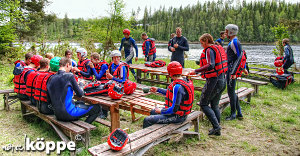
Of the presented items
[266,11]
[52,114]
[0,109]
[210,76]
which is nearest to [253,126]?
[210,76]

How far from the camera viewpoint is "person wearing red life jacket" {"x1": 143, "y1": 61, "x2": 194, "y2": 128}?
3412 mm

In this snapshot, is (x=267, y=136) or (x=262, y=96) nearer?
(x=267, y=136)

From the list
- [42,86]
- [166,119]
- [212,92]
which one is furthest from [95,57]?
[212,92]

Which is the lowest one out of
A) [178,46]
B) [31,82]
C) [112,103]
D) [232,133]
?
[232,133]

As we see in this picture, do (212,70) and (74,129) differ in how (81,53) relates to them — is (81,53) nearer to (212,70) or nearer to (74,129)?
(74,129)

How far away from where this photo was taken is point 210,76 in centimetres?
423

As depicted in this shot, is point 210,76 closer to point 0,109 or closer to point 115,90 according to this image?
point 115,90

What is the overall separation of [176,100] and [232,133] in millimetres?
2020

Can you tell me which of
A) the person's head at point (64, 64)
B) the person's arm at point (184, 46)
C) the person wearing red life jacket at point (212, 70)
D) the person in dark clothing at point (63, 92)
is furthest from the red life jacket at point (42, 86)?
the person's arm at point (184, 46)

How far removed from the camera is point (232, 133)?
15.2ft

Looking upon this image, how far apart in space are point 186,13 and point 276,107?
110347mm

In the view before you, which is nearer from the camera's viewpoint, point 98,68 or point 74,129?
point 74,129

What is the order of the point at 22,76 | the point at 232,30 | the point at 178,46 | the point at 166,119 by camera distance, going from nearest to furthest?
1. the point at 166,119
2. the point at 232,30
3. the point at 22,76
4. the point at 178,46

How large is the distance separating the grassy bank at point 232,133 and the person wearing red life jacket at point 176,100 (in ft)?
1.94
